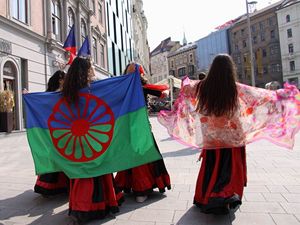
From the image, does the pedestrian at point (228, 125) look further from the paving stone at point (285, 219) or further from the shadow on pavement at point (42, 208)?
the shadow on pavement at point (42, 208)

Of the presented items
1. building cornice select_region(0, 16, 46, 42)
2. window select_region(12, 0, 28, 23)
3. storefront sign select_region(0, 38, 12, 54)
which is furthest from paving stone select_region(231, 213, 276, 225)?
window select_region(12, 0, 28, 23)

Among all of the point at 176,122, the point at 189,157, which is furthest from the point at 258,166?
the point at 176,122

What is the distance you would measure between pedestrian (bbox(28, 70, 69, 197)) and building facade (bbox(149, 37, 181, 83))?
91.1 meters

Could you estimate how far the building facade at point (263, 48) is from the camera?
5559cm

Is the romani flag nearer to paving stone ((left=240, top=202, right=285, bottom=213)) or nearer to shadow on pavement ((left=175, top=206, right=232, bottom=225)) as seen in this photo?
shadow on pavement ((left=175, top=206, right=232, bottom=225))

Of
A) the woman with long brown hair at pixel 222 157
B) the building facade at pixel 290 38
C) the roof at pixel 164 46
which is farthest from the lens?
the roof at pixel 164 46

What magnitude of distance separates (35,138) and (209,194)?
2176 mm

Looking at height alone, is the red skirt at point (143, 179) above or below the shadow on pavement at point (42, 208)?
above

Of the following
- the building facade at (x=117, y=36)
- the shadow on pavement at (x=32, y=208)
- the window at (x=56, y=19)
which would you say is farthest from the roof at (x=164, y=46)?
the shadow on pavement at (x=32, y=208)

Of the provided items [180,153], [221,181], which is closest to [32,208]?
[221,181]

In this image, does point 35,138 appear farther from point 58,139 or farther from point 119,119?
point 119,119

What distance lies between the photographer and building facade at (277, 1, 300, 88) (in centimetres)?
5203

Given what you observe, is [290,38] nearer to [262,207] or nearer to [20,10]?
[20,10]

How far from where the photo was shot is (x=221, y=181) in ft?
11.5
